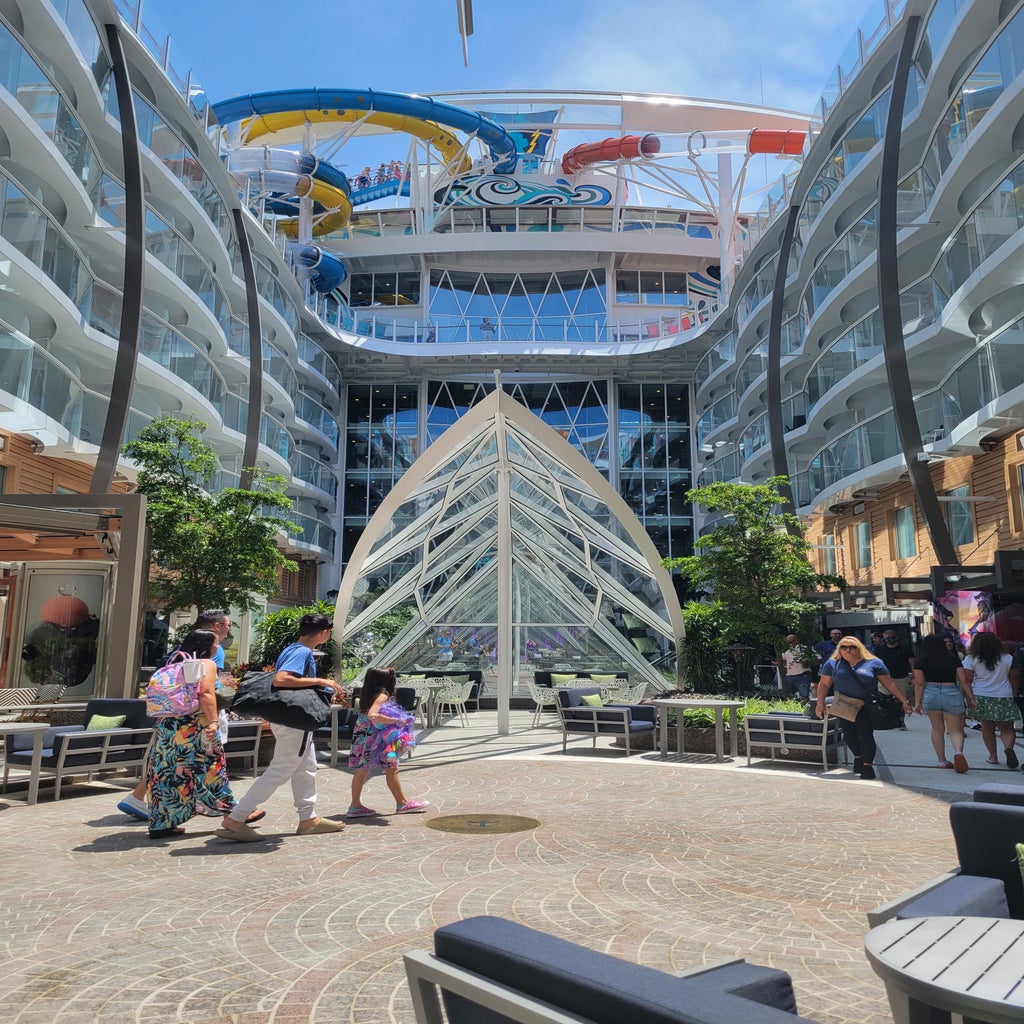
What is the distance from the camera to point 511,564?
646 inches

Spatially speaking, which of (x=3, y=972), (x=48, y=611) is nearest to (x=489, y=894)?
(x=3, y=972)

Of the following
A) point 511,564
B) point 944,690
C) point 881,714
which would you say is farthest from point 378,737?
point 511,564

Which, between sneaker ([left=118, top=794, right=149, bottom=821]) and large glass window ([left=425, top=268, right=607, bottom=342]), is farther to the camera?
large glass window ([left=425, top=268, right=607, bottom=342])

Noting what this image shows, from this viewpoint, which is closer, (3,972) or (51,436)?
(3,972)

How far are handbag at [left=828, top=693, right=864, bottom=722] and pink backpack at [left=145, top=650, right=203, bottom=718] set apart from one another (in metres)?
6.28

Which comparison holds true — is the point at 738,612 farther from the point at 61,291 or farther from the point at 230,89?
the point at 230,89

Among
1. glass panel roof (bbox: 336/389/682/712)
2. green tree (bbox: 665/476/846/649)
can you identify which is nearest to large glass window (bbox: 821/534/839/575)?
green tree (bbox: 665/476/846/649)

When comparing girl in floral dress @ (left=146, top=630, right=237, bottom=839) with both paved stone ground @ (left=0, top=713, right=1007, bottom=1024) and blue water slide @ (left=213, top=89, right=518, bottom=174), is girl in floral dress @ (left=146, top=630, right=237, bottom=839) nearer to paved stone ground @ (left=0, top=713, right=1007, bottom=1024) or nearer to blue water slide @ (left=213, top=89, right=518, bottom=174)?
paved stone ground @ (left=0, top=713, right=1007, bottom=1024)

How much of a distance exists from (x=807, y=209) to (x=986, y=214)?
1189 centimetres

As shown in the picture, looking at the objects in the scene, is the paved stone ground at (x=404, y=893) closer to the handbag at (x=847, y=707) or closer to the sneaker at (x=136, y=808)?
the sneaker at (x=136, y=808)

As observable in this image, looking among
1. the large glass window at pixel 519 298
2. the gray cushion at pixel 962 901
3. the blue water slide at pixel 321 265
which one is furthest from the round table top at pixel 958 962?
the large glass window at pixel 519 298

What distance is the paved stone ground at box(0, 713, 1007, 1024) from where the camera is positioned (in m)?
3.45

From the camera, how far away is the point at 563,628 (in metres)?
17.3

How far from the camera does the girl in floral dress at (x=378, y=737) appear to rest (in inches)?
278
